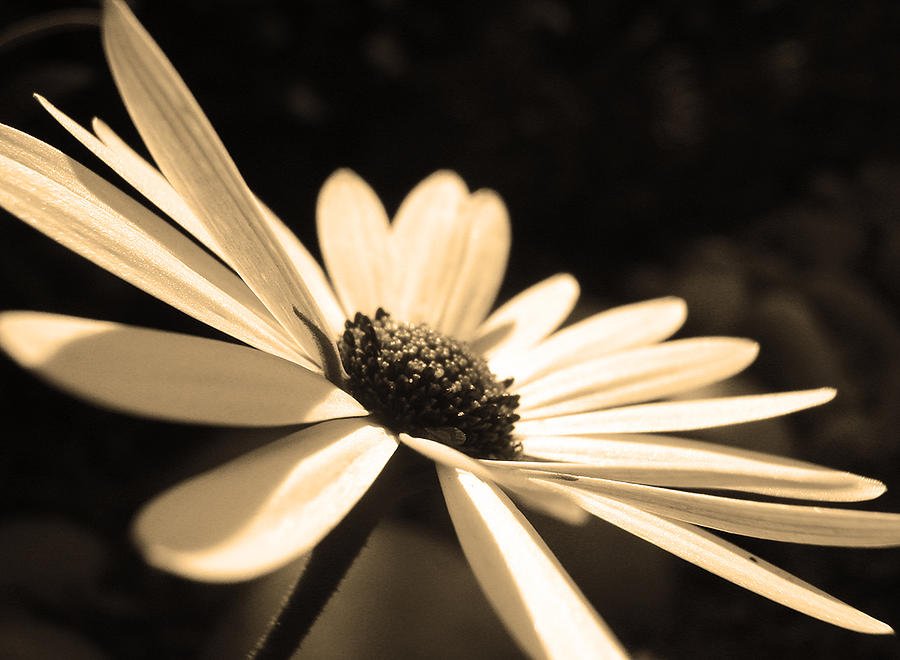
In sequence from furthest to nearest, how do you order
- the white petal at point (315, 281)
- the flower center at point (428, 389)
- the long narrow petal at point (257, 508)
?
1. the white petal at point (315, 281)
2. the flower center at point (428, 389)
3. the long narrow petal at point (257, 508)

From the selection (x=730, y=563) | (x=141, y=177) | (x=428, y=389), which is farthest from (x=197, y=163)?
(x=730, y=563)

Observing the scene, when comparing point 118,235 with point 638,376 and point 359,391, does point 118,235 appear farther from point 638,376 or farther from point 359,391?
point 638,376

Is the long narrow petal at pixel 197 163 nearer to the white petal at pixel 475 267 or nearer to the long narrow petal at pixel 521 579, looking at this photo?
the long narrow petal at pixel 521 579

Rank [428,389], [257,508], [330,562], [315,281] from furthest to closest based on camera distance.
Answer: [315,281] → [428,389] → [330,562] → [257,508]

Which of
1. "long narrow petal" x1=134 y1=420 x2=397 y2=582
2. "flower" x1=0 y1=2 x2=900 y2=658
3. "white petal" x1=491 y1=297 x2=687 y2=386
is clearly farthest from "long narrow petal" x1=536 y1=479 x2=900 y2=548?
"white petal" x1=491 y1=297 x2=687 y2=386

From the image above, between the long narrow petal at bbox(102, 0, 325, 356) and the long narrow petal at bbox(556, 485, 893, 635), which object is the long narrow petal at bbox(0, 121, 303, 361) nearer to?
the long narrow petal at bbox(102, 0, 325, 356)

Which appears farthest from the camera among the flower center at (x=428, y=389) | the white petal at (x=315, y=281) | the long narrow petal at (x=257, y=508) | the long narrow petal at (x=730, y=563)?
the white petal at (x=315, y=281)

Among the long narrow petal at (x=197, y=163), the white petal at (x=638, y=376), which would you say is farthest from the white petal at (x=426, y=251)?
the long narrow petal at (x=197, y=163)

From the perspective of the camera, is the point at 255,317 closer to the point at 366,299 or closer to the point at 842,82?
the point at 366,299
